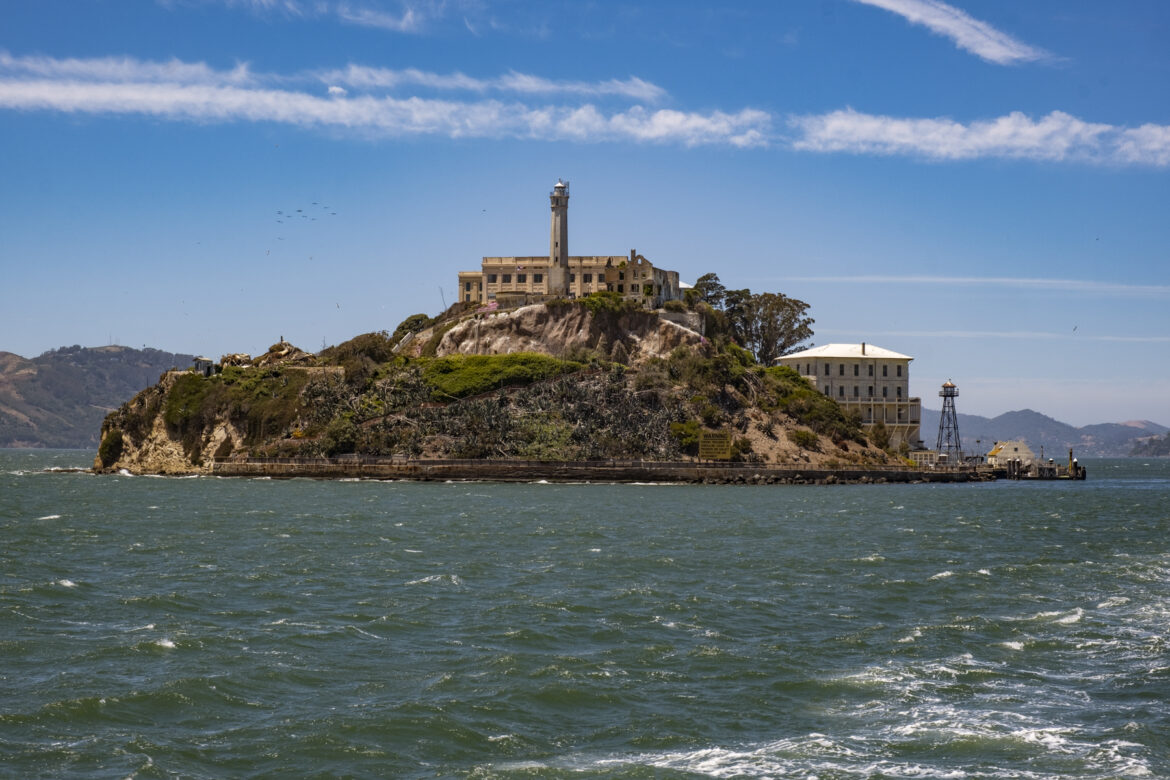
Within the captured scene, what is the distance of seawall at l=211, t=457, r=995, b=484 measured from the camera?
3519 inches

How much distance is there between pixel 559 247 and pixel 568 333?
10866mm

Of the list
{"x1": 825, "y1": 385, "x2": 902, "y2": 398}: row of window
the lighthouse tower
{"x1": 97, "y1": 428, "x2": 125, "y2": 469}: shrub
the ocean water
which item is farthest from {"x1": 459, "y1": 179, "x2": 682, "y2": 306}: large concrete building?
the ocean water

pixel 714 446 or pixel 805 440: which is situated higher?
pixel 805 440

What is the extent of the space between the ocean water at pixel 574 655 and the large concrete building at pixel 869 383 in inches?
2781

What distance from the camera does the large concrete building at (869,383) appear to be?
379 ft

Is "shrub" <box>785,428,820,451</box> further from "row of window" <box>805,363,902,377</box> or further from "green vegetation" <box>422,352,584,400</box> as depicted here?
"green vegetation" <box>422,352,584,400</box>

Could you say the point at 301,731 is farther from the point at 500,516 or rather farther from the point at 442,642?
the point at 500,516

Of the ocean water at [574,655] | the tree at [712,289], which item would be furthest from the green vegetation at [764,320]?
the ocean water at [574,655]

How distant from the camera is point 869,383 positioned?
116250 mm

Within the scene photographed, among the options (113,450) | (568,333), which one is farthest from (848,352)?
(113,450)

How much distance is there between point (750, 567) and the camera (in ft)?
117

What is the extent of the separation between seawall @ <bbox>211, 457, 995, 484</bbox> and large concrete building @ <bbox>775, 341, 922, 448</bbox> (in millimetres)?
21432

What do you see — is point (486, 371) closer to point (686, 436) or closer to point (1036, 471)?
point (686, 436)

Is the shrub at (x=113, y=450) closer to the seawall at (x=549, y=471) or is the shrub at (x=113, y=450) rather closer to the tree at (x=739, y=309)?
the seawall at (x=549, y=471)
